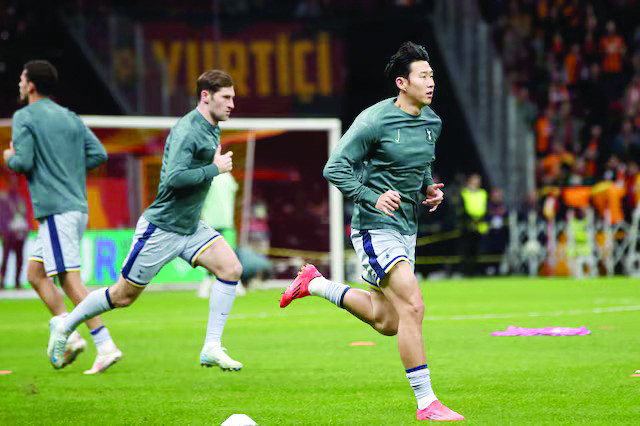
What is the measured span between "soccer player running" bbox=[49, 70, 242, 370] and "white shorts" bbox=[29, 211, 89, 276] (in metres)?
0.56

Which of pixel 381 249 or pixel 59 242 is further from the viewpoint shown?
pixel 59 242

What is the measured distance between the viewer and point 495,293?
65.0 feet

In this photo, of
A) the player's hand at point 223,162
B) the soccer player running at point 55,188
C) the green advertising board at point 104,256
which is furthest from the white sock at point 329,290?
the green advertising board at point 104,256

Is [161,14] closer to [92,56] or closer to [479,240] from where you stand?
[92,56]

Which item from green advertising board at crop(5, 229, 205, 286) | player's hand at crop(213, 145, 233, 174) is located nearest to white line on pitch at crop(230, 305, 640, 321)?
player's hand at crop(213, 145, 233, 174)

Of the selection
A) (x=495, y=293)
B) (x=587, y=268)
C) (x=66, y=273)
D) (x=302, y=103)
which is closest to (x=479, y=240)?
(x=587, y=268)

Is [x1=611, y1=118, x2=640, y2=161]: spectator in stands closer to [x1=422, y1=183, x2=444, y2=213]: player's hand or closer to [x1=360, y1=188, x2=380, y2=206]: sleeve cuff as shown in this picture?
[x1=422, y1=183, x2=444, y2=213]: player's hand

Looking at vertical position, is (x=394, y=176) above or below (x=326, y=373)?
above

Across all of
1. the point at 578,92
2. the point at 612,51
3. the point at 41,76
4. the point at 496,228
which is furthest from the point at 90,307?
the point at 612,51

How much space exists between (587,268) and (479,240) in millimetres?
2556

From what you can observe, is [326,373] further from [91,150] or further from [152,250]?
[91,150]

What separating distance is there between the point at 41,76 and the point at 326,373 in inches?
128

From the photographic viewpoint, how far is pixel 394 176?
761 cm

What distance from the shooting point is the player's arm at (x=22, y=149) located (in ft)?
31.9
